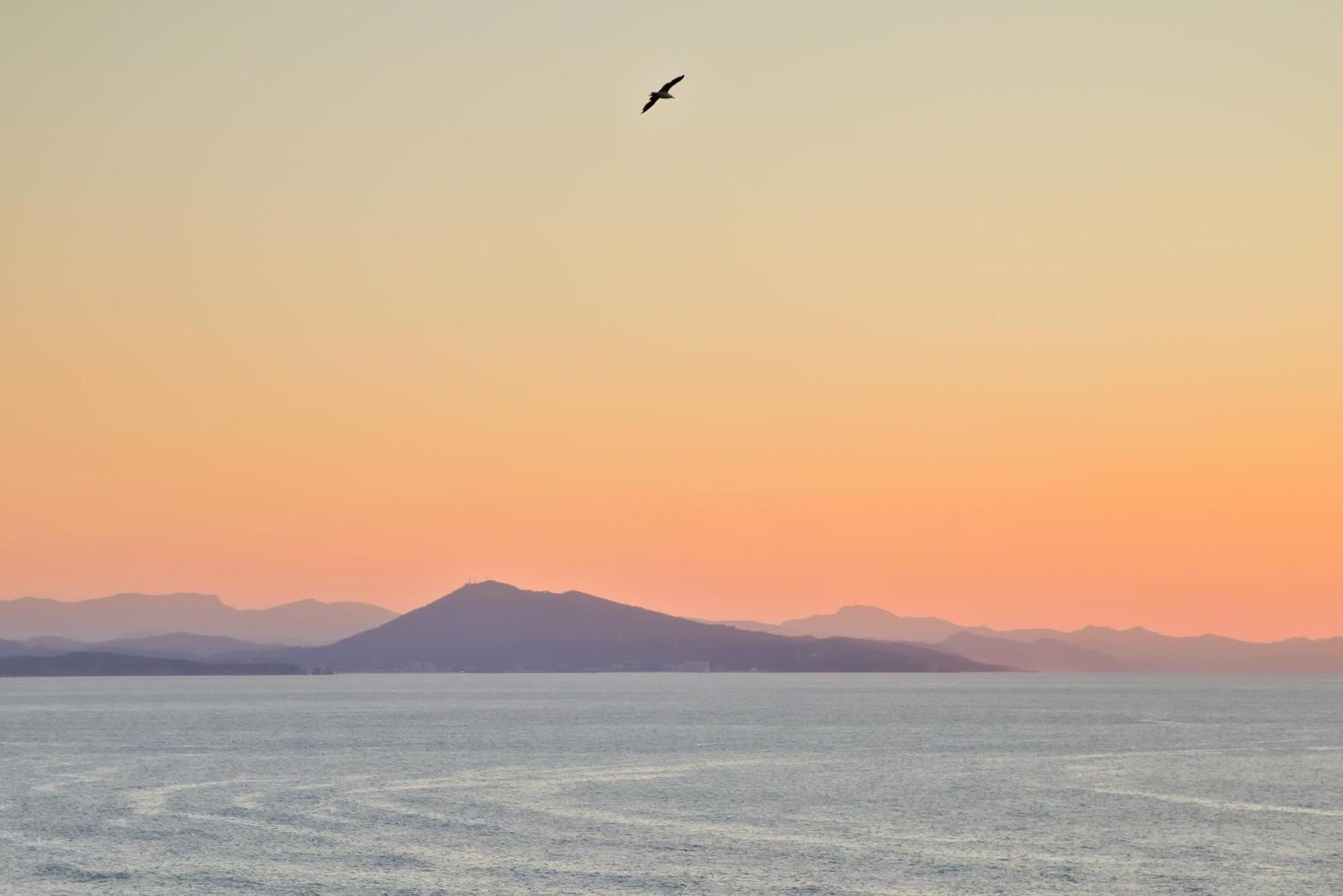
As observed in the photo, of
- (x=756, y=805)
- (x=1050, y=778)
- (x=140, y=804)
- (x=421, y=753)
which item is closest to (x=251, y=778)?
(x=140, y=804)

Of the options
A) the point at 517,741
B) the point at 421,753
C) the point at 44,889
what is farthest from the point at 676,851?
the point at 517,741

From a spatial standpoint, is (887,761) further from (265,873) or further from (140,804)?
(265,873)

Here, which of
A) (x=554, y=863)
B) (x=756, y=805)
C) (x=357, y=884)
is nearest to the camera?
(x=357, y=884)

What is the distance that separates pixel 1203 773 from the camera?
12938 cm

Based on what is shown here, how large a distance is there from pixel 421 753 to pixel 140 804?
50361 millimetres

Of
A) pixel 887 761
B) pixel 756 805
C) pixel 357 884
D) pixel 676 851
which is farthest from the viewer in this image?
pixel 887 761

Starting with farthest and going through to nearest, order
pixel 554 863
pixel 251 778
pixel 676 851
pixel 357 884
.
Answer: pixel 251 778 < pixel 676 851 < pixel 554 863 < pixel 357 884

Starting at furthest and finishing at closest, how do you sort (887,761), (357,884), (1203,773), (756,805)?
1. (887,761)
2. (1203,773)
3. (756,805)
4. (357,884)

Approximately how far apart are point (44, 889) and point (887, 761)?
8833 centimetres

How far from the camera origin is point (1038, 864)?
75625mm

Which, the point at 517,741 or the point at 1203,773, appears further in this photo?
the point at 517,741

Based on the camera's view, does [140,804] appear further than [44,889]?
Yes

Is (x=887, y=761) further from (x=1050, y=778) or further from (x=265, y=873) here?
(x=265, y=873)

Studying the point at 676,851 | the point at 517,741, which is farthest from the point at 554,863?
the point at 517,741
